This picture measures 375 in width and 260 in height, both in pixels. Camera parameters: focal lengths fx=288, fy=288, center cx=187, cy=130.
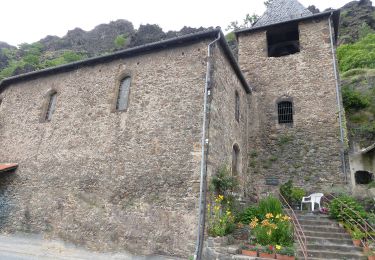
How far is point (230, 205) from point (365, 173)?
10.4m

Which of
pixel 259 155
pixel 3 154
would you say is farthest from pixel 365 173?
pixel 3 154

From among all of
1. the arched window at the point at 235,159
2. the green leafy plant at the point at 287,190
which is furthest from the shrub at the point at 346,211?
the arched window at the point at 235,159

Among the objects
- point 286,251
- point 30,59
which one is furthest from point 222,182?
point 30,59

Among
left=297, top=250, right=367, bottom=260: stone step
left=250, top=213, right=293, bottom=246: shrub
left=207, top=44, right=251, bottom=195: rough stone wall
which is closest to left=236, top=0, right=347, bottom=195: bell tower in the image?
left=207, top=44, right=251, bottom=195: rough stone wall

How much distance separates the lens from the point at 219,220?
7312 mm

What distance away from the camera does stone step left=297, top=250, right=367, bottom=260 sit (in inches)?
260

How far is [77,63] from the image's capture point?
37.4 feet

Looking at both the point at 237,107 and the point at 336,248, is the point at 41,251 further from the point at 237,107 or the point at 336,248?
the point at 336,248

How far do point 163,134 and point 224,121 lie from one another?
6.97 feet

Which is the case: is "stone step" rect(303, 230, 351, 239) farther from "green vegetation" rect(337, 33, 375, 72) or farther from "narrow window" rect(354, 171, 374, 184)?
"green vegetation" rect(337, 33, 375, 72)

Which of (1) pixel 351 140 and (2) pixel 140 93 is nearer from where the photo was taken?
(2) pixel 140 93

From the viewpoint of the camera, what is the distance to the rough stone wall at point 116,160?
7.75 metres

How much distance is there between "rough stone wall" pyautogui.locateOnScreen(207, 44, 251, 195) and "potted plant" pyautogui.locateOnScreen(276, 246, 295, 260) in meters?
2.41

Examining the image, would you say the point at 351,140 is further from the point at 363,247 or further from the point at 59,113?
the point at 59,113
